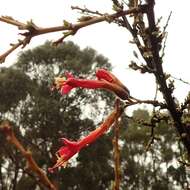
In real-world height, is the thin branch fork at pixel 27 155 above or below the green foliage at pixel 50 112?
below

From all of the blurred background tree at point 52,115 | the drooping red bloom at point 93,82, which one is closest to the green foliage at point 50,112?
the blurred background tree at point 52,115

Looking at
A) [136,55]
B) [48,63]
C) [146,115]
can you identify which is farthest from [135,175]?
[136,55]

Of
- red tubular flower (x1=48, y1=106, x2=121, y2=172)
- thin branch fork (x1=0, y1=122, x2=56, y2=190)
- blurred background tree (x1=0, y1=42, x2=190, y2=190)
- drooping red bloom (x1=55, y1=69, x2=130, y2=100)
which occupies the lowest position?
thin branch fork (x1=0, y1=122, x2=56, y2=190)

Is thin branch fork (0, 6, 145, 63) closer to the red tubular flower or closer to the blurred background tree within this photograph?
the red tubular flower

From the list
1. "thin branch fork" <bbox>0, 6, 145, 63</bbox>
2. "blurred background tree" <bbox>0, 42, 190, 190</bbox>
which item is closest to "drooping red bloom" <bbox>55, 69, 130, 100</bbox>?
"thin branch fork" <bbox>0, 6, 145, 63</bbox>

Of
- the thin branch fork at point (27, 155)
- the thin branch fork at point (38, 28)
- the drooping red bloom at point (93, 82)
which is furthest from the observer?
the drooping red bloom at point (93, 82)

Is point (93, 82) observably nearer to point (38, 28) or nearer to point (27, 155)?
point (38, 28)

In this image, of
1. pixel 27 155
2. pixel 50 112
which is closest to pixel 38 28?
pixel 27 155

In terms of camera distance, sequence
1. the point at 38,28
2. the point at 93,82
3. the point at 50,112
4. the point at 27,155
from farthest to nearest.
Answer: the point at 50,112, the point at 93,82, the point at 38,28, the point at 27,155

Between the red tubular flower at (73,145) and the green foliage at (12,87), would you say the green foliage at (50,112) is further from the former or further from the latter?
the red tubular flower at (73,145)

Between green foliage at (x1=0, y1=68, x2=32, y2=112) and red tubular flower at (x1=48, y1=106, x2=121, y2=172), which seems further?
green foliage at (x1=0, y1=68, x2=32, y2=112)

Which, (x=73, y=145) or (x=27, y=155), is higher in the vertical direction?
(x=73, y=145)

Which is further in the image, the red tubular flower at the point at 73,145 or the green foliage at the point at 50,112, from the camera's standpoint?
the green foliage at the point at 50,112

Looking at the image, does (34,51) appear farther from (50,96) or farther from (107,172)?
(107,172)
